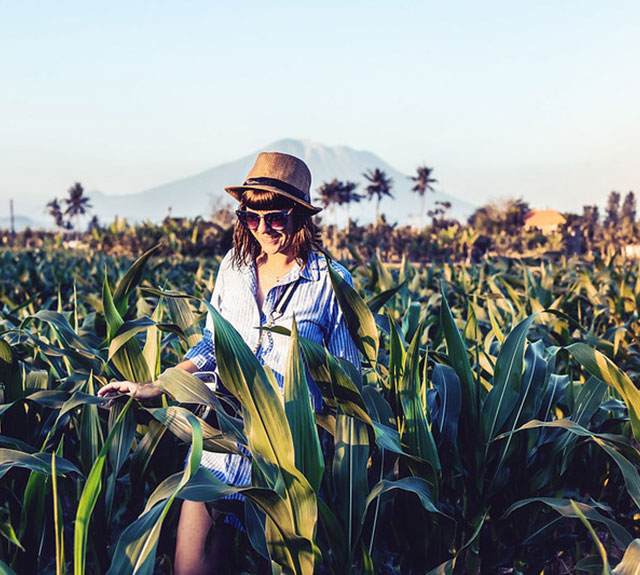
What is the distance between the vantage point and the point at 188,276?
5965mm

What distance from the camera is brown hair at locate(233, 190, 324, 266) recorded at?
1.74m

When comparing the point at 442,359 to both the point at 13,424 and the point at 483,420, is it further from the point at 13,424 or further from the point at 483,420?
the point at 13,424

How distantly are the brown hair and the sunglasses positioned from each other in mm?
21

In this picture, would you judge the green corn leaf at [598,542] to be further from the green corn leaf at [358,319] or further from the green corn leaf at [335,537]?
the green corn leaf at [358,319]

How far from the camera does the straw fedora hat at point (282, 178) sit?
5.63 feet

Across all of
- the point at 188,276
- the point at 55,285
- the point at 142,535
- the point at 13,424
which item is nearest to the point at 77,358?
the point at 13,424

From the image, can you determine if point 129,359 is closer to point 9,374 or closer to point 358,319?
point 9,374

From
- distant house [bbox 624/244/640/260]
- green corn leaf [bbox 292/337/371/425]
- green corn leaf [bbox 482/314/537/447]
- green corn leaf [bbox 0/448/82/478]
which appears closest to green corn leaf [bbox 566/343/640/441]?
green corn leaf [bbox 482/314/537/447]

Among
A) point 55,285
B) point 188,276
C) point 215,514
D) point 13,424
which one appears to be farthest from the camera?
point 188,276

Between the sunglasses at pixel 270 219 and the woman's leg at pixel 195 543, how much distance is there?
845 mm

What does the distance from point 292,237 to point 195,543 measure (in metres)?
0.96

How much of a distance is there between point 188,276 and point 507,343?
193 inches

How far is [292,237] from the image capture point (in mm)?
1833

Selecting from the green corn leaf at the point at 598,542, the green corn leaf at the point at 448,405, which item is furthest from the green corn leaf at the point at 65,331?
the green corn leaf at the point at 598,542
